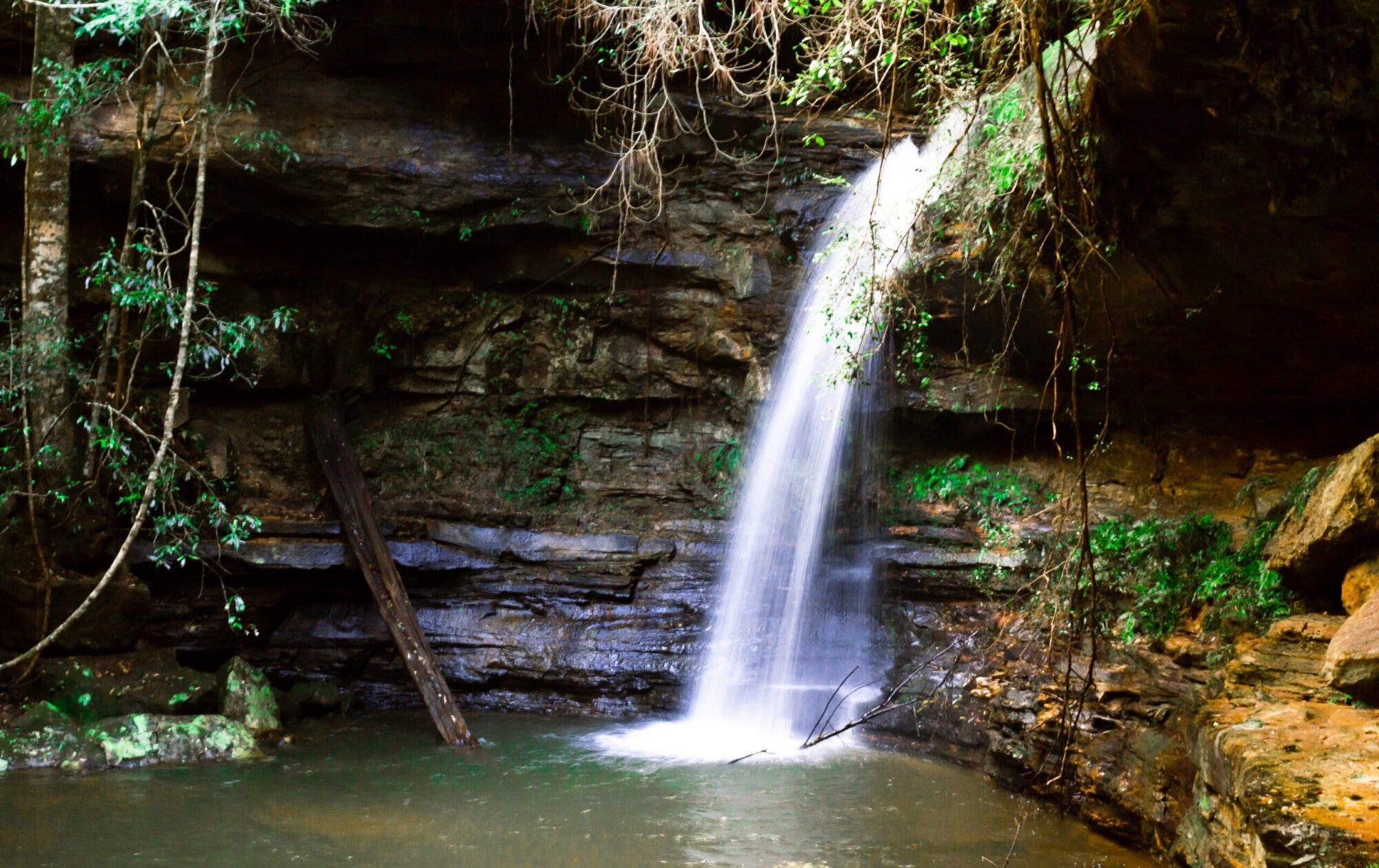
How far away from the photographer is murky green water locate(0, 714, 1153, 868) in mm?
4879

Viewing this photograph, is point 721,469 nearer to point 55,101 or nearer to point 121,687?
point 121,687

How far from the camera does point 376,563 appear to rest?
8.70 meters

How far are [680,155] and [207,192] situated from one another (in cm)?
485

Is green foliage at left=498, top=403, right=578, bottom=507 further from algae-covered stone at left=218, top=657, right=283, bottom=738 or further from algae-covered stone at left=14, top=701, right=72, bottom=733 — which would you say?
algae-covered stone at left=14, top=701, right=72, bottom=733

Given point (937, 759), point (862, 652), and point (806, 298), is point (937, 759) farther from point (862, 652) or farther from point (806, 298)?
point (806, 298)

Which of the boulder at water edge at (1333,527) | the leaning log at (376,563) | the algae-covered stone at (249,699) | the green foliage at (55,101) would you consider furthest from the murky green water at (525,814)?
the green foliage at (55,101)

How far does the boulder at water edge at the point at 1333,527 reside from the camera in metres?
4.56

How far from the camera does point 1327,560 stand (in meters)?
4.90

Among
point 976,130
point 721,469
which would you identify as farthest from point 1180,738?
point 721,469

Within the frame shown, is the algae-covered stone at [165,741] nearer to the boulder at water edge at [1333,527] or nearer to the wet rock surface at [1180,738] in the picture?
the wet rock surface at [1180,738]

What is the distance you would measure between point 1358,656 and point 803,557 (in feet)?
17.3

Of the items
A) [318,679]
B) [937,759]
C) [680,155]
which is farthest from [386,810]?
[680,155]

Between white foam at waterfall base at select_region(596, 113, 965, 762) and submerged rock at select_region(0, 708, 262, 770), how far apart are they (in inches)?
110

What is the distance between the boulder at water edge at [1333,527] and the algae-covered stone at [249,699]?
23.3 feet
